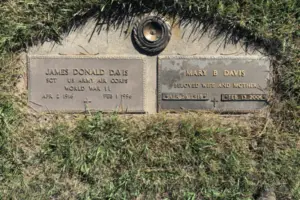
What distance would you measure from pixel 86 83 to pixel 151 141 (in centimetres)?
80

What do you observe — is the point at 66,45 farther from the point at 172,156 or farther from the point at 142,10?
the point at 172,156

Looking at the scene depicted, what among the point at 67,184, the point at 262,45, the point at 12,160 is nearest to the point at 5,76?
the point at 12,160

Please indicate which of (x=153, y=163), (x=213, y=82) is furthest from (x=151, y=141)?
(x=213, y=82)

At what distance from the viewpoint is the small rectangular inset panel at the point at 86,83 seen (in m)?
3.02

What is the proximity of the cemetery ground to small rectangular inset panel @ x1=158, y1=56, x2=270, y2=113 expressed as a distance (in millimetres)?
148

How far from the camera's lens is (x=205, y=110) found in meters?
3.05

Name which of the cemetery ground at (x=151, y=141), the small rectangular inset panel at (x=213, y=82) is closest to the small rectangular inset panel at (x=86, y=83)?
the cemetery ground at (x=151, y=141)

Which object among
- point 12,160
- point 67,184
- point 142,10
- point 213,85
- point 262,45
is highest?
point 142,10

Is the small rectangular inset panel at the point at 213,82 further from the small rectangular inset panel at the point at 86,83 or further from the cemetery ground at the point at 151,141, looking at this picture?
the small rectangular inset panel at the point at 86,83

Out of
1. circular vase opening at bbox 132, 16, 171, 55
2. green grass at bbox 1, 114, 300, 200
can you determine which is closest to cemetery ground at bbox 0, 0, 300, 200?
green grass at bbox 1, 114, 300, 200

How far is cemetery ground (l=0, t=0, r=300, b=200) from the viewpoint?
2943mm

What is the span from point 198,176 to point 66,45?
1.69m

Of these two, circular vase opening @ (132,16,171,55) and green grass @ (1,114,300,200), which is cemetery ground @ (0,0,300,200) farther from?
circular vase opening @ (132,16,171,55)

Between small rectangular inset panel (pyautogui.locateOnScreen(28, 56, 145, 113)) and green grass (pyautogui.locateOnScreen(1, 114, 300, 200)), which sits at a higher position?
small rectangular inset panel (pyautogui.locateOnScreen(28, 56, 145, 113))
